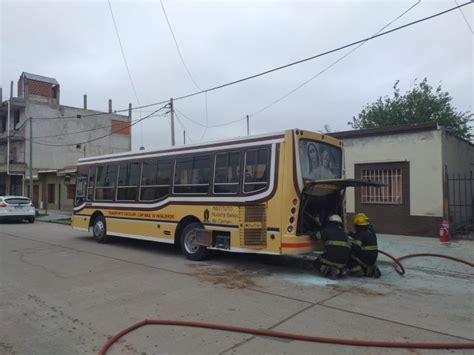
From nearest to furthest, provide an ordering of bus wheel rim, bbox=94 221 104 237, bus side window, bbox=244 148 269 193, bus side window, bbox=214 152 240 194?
bus side window, bbox=244 148 269 193 < bus side window, bbox=214 152 240 194 < bus wheel rim, bbox=94 221 104 237

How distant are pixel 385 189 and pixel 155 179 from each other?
26.0 feet

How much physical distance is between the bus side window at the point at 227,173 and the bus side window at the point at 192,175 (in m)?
0.32

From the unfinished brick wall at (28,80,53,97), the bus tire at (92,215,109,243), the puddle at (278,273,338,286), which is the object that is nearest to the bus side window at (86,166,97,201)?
the bus tire at (92,215,109,243)

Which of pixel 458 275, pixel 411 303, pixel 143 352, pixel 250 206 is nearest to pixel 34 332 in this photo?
pixel 143 352

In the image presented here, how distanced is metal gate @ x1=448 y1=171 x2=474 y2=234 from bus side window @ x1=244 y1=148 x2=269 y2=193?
25.6 feet

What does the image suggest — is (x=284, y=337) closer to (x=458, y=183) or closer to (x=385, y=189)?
(x=385, y=189)

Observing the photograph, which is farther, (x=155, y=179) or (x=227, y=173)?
(x=155, y=179)

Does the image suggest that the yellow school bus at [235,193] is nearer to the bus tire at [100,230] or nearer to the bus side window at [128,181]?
the bus side window at [128,181]

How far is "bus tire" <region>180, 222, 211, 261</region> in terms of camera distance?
31.0ft

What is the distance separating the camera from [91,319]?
17.2 ft

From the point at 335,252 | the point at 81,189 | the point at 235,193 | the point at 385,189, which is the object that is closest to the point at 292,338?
the point at 335,252

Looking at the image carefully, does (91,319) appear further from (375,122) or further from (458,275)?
(375,122)

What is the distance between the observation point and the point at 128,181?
1166 cm

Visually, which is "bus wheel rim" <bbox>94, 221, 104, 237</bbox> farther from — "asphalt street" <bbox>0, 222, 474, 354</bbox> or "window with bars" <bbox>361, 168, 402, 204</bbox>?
"window with bars" <bbox>361, 168, 402, 204</bbox>
